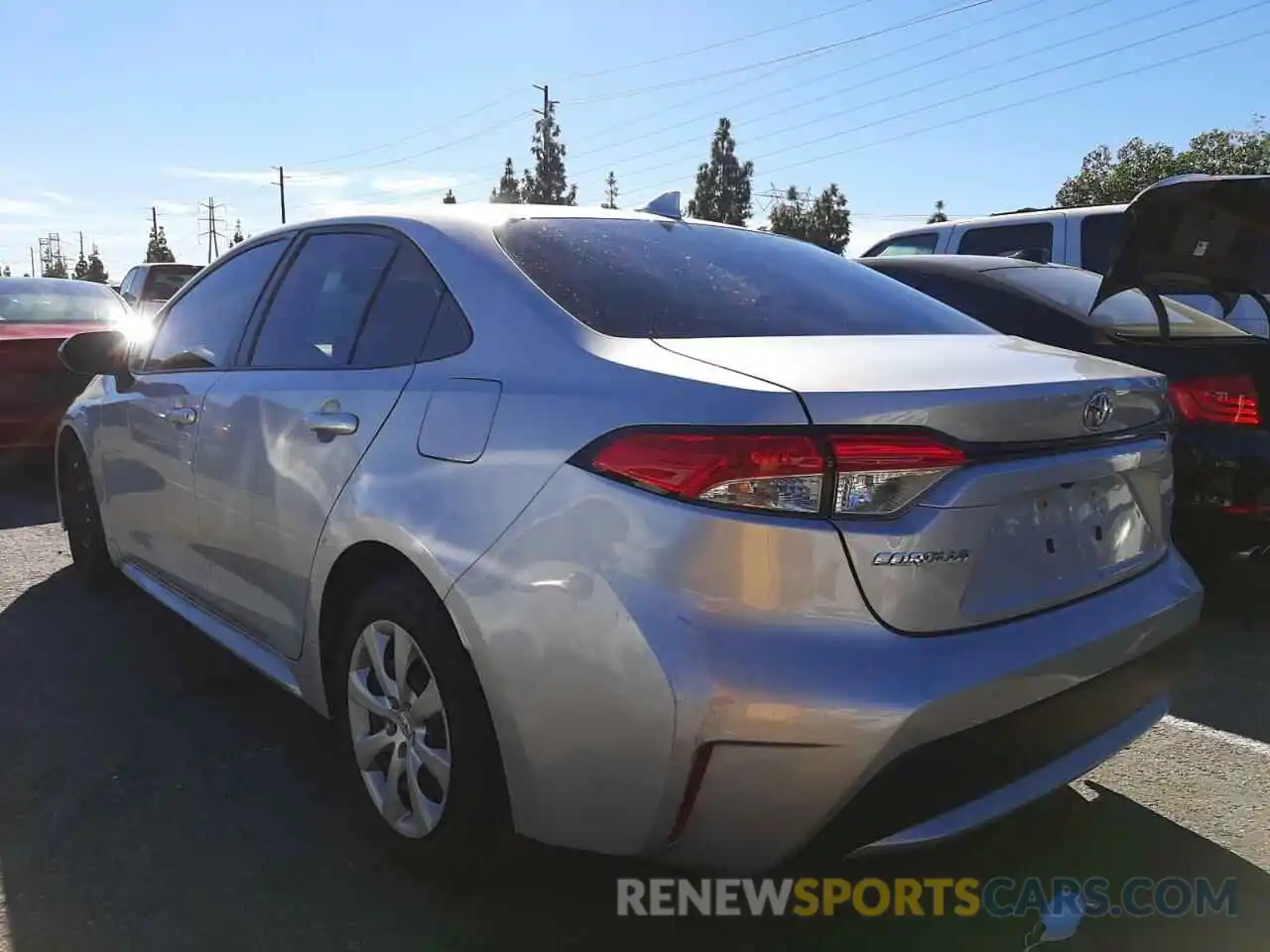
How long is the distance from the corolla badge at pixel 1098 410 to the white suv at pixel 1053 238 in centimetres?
452

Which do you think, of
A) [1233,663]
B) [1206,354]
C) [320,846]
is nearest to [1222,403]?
[1206,354]

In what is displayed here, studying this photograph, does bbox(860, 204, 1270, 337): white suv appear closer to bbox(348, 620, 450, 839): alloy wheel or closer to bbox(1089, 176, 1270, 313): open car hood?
bbox(1089, 176, 1270, 313): open car hood

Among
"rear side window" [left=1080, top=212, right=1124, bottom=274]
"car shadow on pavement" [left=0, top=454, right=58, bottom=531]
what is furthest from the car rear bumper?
"rear side window" [left=1080, top=212, right=1124, bottom=274]

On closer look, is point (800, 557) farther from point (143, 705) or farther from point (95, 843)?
point (143, 705)

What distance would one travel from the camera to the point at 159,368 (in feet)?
12.8

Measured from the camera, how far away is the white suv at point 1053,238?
247 inches

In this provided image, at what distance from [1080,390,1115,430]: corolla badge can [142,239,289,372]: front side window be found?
2.41m

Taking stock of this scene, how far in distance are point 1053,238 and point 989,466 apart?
585 cm

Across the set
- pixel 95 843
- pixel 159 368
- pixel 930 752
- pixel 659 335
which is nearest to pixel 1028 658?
pixel 930 752

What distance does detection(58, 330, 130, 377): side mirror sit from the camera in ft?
13.7

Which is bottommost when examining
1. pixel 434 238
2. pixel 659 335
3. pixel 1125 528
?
pixel 1125 528

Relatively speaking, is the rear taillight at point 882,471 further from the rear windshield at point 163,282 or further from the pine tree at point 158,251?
the pine tree at point 158,251

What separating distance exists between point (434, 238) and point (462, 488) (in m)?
0.78

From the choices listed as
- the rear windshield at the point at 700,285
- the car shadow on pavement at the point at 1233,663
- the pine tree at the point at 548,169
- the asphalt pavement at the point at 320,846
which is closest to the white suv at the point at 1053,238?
the car shadow on pavement at the point at 1233,663
